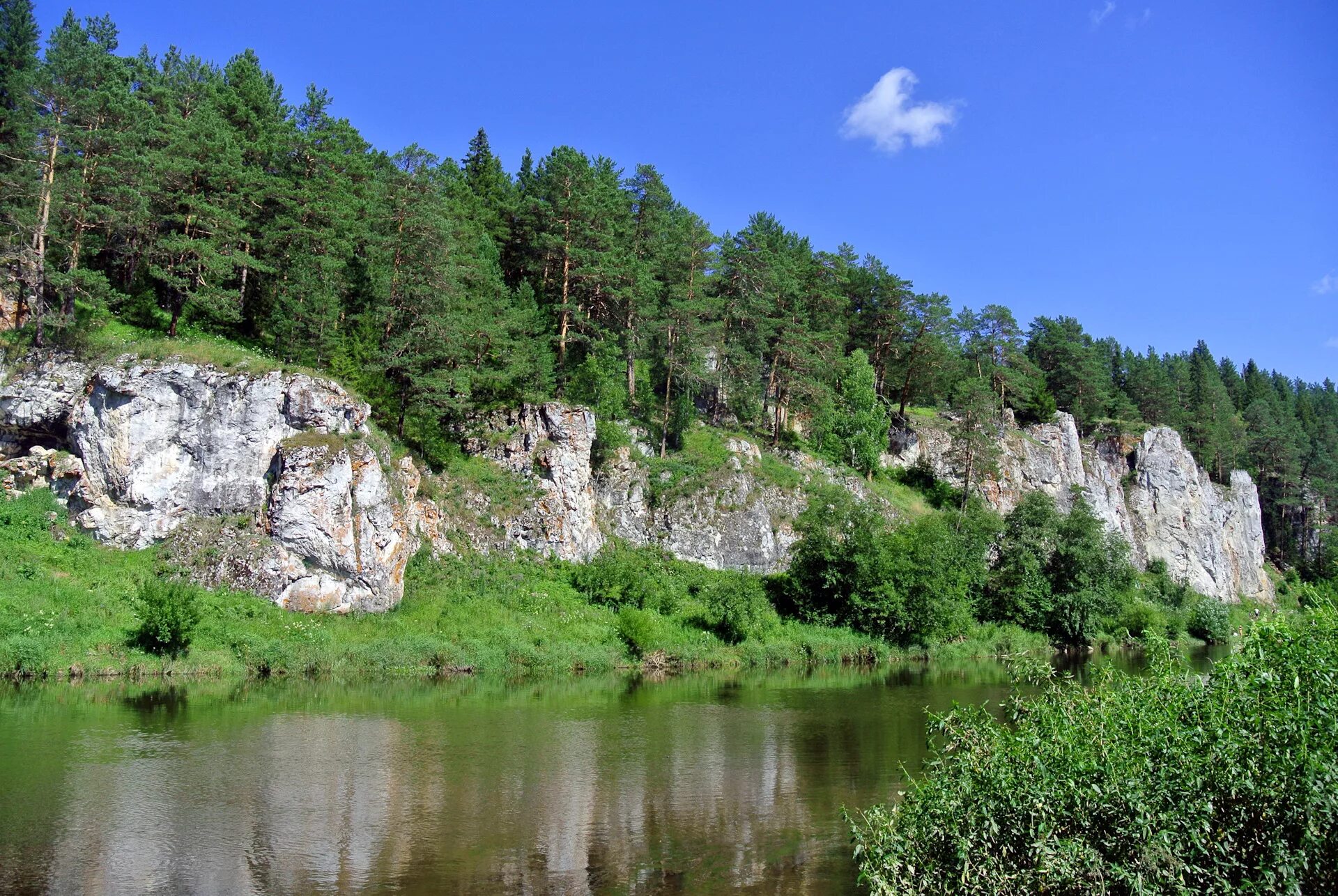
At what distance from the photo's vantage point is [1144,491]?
75500 millimetres

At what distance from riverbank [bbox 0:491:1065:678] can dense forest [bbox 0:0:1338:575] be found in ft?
28.9

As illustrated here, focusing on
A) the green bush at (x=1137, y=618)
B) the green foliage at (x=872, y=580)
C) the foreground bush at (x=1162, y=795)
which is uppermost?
the green foliage at (x=872, y=580)

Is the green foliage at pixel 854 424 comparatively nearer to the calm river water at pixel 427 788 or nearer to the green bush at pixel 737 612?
the green bush at pixel 737 612

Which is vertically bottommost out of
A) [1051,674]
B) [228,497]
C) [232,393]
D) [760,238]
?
[1051,674]

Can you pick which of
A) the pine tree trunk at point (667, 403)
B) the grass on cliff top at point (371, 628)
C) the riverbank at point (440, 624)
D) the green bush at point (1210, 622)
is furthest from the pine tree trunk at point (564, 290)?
the green bush at point (1210, 622)

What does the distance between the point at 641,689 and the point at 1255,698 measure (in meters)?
25.5

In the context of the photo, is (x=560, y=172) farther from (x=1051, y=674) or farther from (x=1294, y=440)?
(x=1294, y=440)

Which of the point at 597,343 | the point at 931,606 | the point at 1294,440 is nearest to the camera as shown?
the point at 931,606

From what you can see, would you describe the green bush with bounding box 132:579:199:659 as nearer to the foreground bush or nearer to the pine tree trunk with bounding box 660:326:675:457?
the foreground bush


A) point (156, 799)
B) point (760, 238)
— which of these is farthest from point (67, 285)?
point (760, 238)

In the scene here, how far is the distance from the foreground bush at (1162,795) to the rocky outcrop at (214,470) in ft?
94.5

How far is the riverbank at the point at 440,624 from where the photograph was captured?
28578 millimetres

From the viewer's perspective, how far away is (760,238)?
Result: 57.2 meters

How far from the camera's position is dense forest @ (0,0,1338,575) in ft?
125
